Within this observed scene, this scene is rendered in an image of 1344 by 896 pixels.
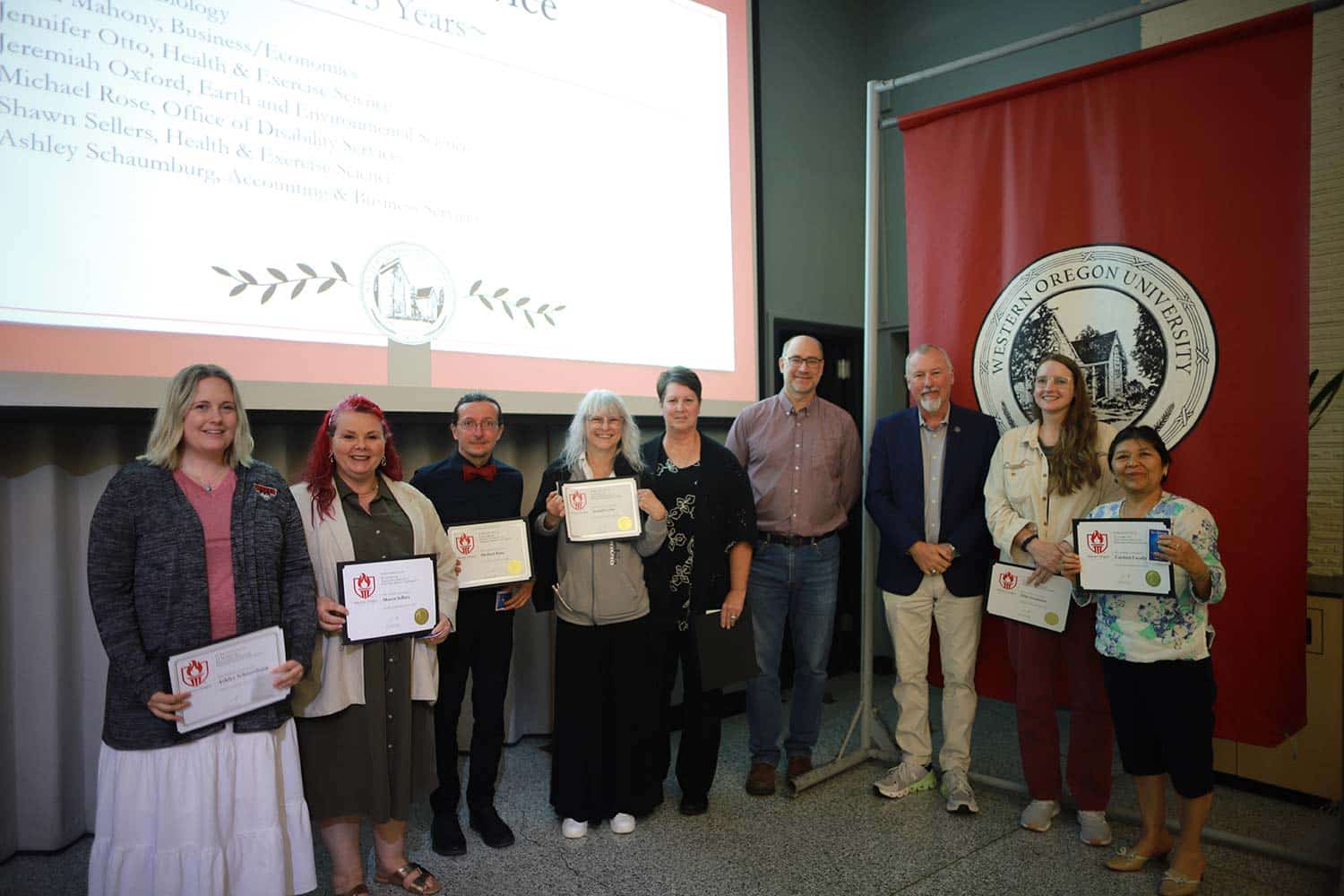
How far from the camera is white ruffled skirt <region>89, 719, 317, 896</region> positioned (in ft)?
5.89

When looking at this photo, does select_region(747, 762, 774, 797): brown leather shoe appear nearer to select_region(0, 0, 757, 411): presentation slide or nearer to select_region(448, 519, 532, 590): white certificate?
select_region(448, 519, 532, 590): white certificate

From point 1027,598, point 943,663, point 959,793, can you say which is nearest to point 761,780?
point 959,793

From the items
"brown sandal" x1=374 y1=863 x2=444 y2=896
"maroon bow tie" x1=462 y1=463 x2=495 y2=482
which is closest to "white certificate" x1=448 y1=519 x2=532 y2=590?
"maroon bow tie" x1=462 y1=463 x2=495 y2=482

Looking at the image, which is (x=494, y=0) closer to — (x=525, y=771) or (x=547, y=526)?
(x=547, y=526)

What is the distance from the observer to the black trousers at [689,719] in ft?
8.96

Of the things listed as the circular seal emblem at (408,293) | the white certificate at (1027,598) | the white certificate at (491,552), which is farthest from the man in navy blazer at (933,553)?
the circular seal emblem at (408,293)

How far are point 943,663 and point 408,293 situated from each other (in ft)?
7.81

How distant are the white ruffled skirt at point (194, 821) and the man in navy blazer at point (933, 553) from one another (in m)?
2.06

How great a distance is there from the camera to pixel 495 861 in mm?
2512

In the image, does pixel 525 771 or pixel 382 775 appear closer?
pixel 382 775

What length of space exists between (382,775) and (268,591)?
0.62 meters

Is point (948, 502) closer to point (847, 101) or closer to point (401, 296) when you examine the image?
point (401, 296)

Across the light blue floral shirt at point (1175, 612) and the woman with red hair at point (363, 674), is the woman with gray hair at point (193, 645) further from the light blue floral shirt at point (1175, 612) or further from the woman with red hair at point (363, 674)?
the light blue floral shirt at point (1175, 612)

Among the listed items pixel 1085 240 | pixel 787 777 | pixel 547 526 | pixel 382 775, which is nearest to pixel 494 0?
pixel 547 526
